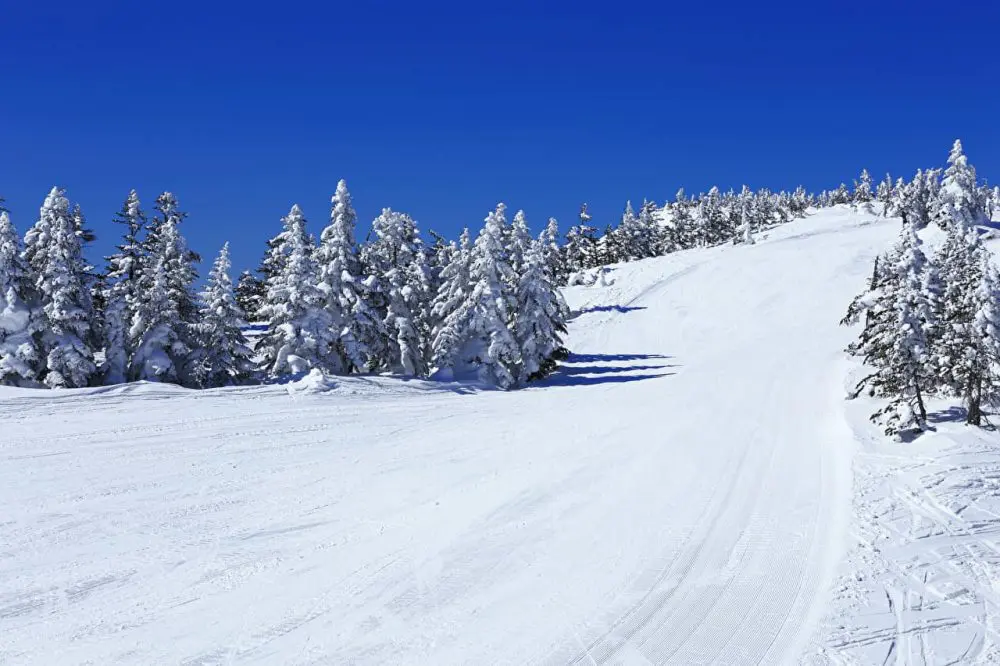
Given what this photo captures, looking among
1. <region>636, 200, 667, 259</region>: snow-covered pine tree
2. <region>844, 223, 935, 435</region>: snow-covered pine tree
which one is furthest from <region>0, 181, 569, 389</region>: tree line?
<region>636, 200, 667, 259</region>: snow-covered pine tree

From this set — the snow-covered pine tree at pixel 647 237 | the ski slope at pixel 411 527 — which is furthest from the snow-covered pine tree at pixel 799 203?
the ski slope at pixel 411 527

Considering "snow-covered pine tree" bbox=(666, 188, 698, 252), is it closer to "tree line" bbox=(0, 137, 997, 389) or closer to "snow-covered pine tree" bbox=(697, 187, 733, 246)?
"snow-covered pine tree" bbox=(697, 187, 733, 246)

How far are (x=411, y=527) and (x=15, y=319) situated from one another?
24251 mm

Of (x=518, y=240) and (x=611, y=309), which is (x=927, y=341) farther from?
(x=611, y=309)

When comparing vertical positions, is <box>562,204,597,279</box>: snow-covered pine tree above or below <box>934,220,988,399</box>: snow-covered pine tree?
above

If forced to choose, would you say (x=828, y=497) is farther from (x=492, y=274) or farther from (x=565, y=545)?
(x=492, y=274)

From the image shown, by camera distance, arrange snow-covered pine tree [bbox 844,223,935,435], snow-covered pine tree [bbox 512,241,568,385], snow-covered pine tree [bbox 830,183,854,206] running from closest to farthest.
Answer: snow-covered pine tree [bbox 844,223,935,435], snow-covered pine tree [bbox 512,241,568,385], snow-covered pine tree [bbox 830,183,854,206]

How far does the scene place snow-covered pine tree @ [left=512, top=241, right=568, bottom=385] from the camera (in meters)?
37.4

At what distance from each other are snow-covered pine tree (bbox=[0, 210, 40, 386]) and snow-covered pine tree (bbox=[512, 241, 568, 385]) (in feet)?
74.0

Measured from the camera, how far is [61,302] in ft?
92.2

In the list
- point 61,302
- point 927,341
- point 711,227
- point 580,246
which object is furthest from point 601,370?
point 711,227

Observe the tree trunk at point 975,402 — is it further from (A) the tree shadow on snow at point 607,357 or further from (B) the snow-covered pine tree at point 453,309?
(A) the tree shadow on snow at point 607,357

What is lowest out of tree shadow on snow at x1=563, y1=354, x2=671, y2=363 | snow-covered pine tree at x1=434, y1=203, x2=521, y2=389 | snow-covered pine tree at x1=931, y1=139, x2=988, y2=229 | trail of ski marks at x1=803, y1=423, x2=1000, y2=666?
trail of ski marks at x1=803, y1=423, x2=1000, y2=666

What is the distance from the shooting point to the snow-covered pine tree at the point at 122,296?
30.5m
